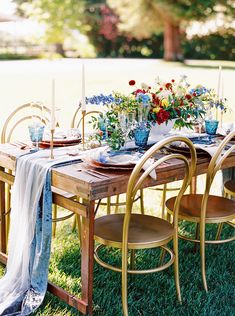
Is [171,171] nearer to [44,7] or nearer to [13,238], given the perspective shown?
[13,238]

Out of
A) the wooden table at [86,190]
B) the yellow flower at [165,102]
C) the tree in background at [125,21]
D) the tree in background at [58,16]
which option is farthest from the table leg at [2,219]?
the tree in background at [58,16]

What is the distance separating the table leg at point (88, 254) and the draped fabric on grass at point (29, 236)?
204 mm

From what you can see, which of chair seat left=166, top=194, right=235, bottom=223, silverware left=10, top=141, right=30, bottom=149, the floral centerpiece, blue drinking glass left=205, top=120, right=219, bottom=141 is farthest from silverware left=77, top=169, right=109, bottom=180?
blue drinking glass left=205, top=120, right=219, bottom=141

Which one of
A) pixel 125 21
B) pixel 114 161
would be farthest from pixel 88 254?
pixel 125 21

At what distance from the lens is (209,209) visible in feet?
10.5

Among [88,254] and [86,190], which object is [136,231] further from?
[86,190]

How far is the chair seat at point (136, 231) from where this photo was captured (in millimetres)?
2695

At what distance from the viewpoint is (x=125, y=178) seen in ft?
8.60

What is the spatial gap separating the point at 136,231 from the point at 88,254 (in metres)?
0.31

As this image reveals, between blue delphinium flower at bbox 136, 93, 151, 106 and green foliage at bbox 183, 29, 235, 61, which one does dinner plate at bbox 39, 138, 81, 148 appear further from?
green foliage at bbox 183, 29, 235, 61

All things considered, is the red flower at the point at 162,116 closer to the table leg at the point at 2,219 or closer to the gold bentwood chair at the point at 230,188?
the gold bentwood chair at the point at 230,188

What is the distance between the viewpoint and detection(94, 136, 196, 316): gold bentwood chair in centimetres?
253

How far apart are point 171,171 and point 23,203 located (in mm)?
763

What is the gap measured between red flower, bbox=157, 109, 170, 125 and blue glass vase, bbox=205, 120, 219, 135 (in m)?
0.41
